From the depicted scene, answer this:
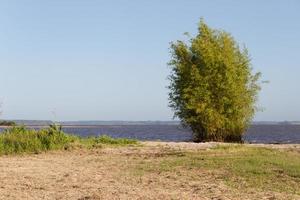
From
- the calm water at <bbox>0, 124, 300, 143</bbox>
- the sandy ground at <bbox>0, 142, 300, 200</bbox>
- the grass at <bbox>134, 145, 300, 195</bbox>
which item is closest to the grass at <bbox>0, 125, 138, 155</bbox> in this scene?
the sandy ground at <bbox>0, 142, 300, 200</bbox>

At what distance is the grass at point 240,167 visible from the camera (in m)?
16.4

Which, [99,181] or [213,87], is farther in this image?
[213,87]

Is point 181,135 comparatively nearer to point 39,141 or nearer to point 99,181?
point 39,141

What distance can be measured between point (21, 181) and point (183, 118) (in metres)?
23.6

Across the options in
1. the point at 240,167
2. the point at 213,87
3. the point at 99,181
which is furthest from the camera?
the point at 213,87

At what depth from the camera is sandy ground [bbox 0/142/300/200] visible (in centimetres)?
1476

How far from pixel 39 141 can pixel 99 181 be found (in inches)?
476

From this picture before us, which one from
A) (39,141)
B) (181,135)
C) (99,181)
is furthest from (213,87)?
(181,135)

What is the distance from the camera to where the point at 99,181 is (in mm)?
17609

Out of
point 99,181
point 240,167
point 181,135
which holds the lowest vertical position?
point 99,181

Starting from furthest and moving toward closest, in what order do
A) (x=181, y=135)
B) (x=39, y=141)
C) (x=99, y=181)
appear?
(x=181, y=135)
(x=39, y=141)
(x=99, y=181)

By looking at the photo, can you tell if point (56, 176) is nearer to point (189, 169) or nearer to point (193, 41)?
point (189, 169)

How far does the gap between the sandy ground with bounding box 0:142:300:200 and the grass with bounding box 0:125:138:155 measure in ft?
8.69

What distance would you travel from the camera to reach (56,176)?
18.8 m
